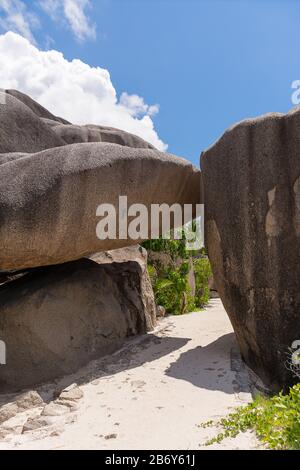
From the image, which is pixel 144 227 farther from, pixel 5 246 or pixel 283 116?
pixel 283 116

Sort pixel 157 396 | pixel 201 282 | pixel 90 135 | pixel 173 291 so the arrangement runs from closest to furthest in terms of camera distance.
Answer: pixel 157 396, pixel 90 135, pixel 173 291, pixel 201 282

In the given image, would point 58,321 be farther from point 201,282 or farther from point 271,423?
point 201,282

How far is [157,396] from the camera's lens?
15.0 ft

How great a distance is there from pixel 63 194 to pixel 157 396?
2.83 metres

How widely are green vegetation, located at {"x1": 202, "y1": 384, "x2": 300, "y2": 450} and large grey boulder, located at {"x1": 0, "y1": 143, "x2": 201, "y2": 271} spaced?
3226 mm

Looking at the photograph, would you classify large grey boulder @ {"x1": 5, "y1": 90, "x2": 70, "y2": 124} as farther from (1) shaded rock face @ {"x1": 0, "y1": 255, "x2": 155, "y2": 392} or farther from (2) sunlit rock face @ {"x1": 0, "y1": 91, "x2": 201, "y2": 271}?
(1) shaded rock face @ {"x1": 0, "y1": 255, "x2": 155, "y2": 392}

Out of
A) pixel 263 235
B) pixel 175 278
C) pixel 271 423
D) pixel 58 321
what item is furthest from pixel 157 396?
pixel 175 278

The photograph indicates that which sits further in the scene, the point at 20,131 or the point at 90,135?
the point at 90,135

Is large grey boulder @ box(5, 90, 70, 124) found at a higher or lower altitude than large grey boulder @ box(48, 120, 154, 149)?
higher

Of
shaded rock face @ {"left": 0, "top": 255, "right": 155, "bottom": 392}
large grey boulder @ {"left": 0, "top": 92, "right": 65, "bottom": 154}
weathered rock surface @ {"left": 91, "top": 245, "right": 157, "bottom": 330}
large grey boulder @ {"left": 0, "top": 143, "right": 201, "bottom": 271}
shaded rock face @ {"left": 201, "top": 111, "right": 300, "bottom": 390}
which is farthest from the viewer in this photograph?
weathered rock surface @ {"left": 91, "top": 245, "right": 157, "bottom": 330}

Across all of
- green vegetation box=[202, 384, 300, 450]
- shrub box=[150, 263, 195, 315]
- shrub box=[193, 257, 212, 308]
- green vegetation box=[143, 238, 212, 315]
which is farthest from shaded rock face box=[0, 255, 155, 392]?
shrub box=[193, 257, 212, 308]

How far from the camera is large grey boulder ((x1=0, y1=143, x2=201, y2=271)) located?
5.41 m

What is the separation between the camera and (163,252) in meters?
12.8
